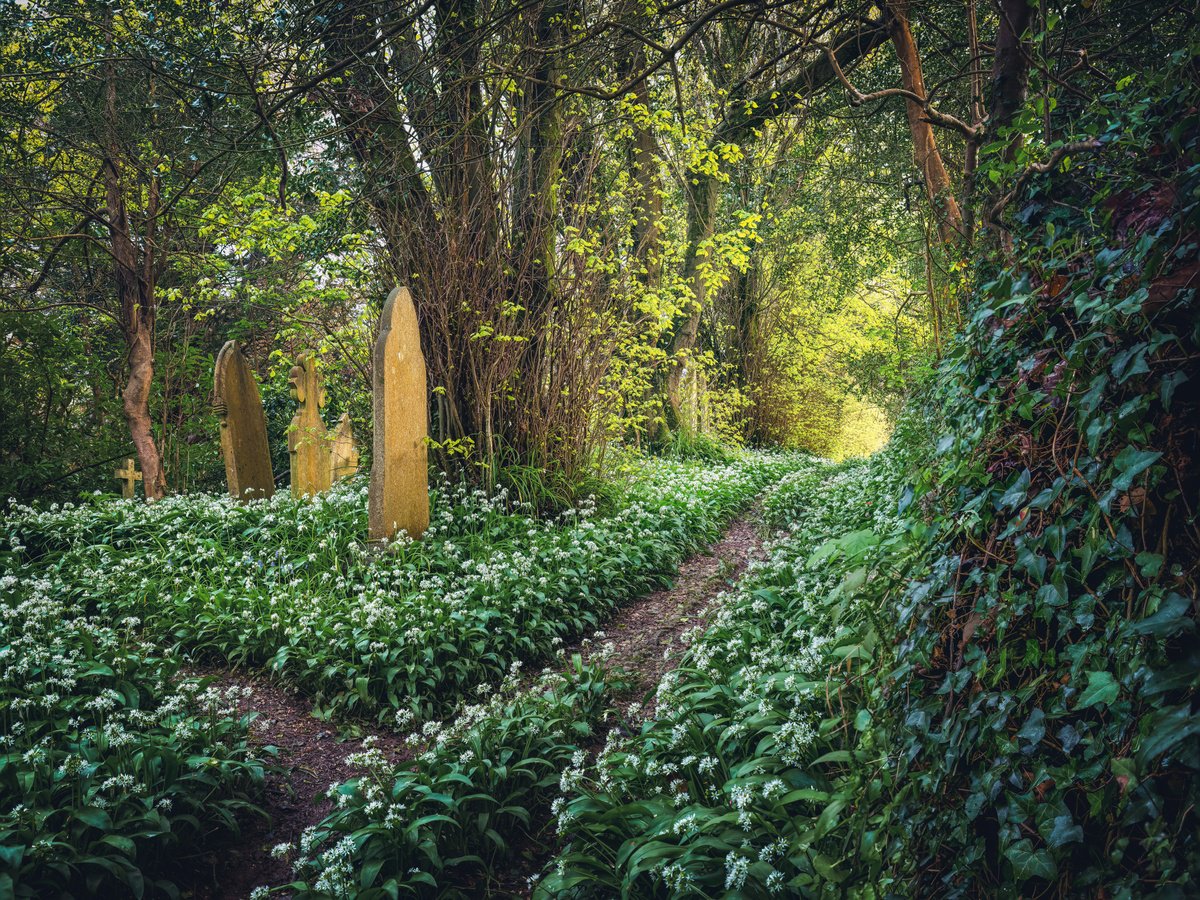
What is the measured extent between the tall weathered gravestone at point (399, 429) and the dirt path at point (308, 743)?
76.3 inches

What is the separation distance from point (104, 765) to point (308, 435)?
6.29 meters

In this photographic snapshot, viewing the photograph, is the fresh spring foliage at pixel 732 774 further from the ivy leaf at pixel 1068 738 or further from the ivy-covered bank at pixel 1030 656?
the ivy leaf at pixel 1068 738

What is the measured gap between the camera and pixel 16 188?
29.0 feet

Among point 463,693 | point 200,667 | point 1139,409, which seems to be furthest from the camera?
point 200,667

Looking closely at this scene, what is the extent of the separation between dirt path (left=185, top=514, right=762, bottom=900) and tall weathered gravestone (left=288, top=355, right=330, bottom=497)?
4.34m

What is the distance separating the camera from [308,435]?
9070mm

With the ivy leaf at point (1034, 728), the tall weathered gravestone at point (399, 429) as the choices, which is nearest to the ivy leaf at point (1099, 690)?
the ivy leaf at point (1034, 728)

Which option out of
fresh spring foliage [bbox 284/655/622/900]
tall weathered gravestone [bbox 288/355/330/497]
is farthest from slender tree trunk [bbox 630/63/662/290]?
fresh spring foliage [bbox 284/655/622/900]

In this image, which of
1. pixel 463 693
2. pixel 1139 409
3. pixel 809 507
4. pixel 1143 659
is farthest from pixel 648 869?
pixel 809 507

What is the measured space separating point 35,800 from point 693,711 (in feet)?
9.40

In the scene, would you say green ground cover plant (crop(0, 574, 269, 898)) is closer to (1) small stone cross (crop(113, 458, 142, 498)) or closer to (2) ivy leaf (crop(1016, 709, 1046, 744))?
(2) ivy leaf (crop(1016, 709, 1046, 744))

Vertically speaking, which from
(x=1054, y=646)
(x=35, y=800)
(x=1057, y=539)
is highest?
(x=1057, y=539)

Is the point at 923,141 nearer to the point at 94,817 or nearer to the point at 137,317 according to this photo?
the point at 94,817

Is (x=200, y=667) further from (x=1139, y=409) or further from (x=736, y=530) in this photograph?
(x=736, y=530)
